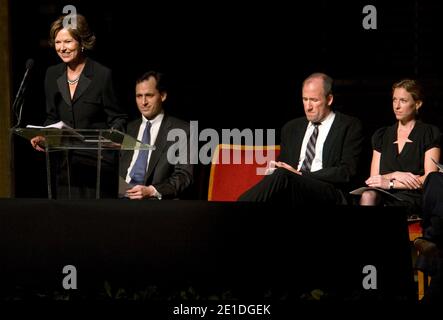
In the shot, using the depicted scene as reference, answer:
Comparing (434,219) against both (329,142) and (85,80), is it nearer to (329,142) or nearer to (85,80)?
(329,142)

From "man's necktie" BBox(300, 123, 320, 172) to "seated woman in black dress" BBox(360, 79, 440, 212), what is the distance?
0.31m

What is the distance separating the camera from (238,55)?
249 inches

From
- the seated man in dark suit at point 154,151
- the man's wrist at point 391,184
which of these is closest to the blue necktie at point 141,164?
the seated man in dark suit at point 154,151

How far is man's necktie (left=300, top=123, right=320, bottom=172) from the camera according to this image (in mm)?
5266

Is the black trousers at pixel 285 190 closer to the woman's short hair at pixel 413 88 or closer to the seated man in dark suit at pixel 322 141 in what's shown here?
the seated man in dark suit at pixel 322 141

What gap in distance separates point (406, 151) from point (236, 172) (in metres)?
0.98

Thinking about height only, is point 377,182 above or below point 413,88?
below

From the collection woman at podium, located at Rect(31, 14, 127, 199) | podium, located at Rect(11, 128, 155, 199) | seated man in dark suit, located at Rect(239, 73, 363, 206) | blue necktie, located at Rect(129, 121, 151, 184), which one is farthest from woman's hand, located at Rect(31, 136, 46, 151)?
seated man in dark suit, located at Rect(239, 73, 363, 206)

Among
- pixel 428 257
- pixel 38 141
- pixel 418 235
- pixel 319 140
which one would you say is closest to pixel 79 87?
pixel 38 141

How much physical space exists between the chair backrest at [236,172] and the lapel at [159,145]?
0.45 meters

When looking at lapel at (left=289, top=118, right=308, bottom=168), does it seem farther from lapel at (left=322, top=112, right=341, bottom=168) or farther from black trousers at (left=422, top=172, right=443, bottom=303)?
black trousers at (left=422, top=172, right=443, bottom=303)
